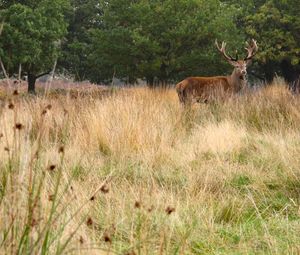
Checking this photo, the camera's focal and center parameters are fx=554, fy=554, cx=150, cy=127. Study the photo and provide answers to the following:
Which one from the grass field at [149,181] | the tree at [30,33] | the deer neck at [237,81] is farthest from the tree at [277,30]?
the grass field at [149,181]

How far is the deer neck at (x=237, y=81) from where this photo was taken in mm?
12602

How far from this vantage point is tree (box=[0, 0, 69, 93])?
18.1 metres

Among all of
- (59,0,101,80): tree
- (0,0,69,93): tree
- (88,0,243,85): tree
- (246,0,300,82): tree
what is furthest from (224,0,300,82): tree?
(59,0,101,80): tree

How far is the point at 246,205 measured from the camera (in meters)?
4.18

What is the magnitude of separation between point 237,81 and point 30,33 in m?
8.93

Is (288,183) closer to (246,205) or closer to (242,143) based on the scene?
(246,205)

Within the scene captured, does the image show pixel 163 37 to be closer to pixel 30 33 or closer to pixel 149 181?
pixel 30 33

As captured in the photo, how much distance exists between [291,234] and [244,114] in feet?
17.9

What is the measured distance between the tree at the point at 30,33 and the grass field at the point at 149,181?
10.2 meters

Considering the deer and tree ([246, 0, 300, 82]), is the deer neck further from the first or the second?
tree ([246, 0, 300, 82])

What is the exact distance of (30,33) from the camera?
18.9m

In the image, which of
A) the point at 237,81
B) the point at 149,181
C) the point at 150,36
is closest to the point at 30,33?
the point at 150,36

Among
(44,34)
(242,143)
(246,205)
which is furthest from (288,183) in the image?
(44,34)

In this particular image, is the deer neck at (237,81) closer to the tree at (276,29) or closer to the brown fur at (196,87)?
the brown fur at (196,87)
